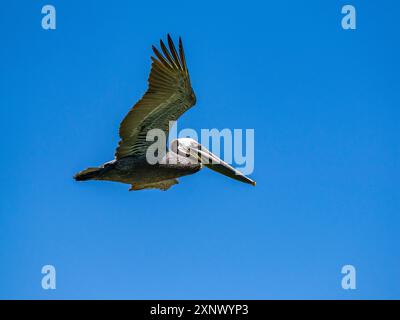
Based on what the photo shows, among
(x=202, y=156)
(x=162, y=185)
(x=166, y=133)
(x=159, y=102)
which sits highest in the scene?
(x=159, y=102)

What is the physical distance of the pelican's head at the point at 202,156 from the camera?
9.39 meters

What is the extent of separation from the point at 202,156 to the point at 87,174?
2.00 metres

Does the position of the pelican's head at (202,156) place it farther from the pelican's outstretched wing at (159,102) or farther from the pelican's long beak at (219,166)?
the pelican's outstretched wing at (159,102)

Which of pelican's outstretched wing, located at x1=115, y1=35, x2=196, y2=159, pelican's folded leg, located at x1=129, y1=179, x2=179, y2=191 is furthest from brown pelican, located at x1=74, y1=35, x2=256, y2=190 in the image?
pelican's folded leg, located at x1=129, y1=179, x2=179, y2=191

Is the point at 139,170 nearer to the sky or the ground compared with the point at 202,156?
nearer to the ground

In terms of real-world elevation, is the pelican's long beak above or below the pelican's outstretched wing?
below

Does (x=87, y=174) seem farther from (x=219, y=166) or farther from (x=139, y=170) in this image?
(x=219, y=166)

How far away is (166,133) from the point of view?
883 centimetres

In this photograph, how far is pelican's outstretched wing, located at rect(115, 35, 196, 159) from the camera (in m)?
7.99

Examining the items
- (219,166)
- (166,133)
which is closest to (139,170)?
(166,133)

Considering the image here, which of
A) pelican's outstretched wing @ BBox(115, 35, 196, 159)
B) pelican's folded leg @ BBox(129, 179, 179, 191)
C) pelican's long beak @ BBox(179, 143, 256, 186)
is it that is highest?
A: pelican's outstretched wing @ BBox(115, 35, 196, 159)

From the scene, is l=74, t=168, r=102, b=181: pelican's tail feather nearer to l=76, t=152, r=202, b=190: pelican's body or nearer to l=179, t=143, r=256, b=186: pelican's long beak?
l=76, t=152, r=202, b=190: pelican's body
